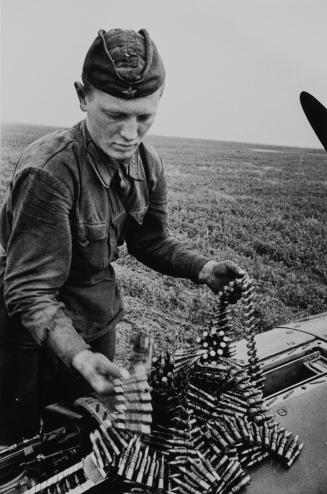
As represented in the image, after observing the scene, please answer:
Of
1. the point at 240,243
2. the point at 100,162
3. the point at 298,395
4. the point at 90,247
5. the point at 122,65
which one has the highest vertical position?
the point at 122,65

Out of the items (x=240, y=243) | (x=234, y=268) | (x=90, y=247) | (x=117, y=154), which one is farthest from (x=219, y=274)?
(x=240, y=243)

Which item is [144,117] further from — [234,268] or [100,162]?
[234,268]

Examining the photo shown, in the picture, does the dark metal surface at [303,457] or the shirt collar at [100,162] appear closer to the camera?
the dark metal surface at [303,457]

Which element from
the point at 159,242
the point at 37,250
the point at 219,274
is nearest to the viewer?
the point at 37,250

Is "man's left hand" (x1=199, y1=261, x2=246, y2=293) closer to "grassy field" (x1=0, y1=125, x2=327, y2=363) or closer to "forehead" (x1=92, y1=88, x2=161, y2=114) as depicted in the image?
"grassy field" (x1=0, y1=125, x2=327, y2=363)

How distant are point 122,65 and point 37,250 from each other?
933mm

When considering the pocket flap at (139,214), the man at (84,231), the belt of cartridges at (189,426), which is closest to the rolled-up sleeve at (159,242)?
the man at (84,231)

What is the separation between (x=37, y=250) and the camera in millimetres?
2068

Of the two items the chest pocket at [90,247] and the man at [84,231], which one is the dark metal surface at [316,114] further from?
the chest pocket at [90,247]

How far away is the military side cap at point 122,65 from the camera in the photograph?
2.09 m

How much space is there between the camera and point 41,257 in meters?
2.08

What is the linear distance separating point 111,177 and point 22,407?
1.40 metres

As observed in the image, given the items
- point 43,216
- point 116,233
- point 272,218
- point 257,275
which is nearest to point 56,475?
point 43,216

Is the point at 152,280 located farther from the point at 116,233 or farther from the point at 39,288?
the point at 39,288
